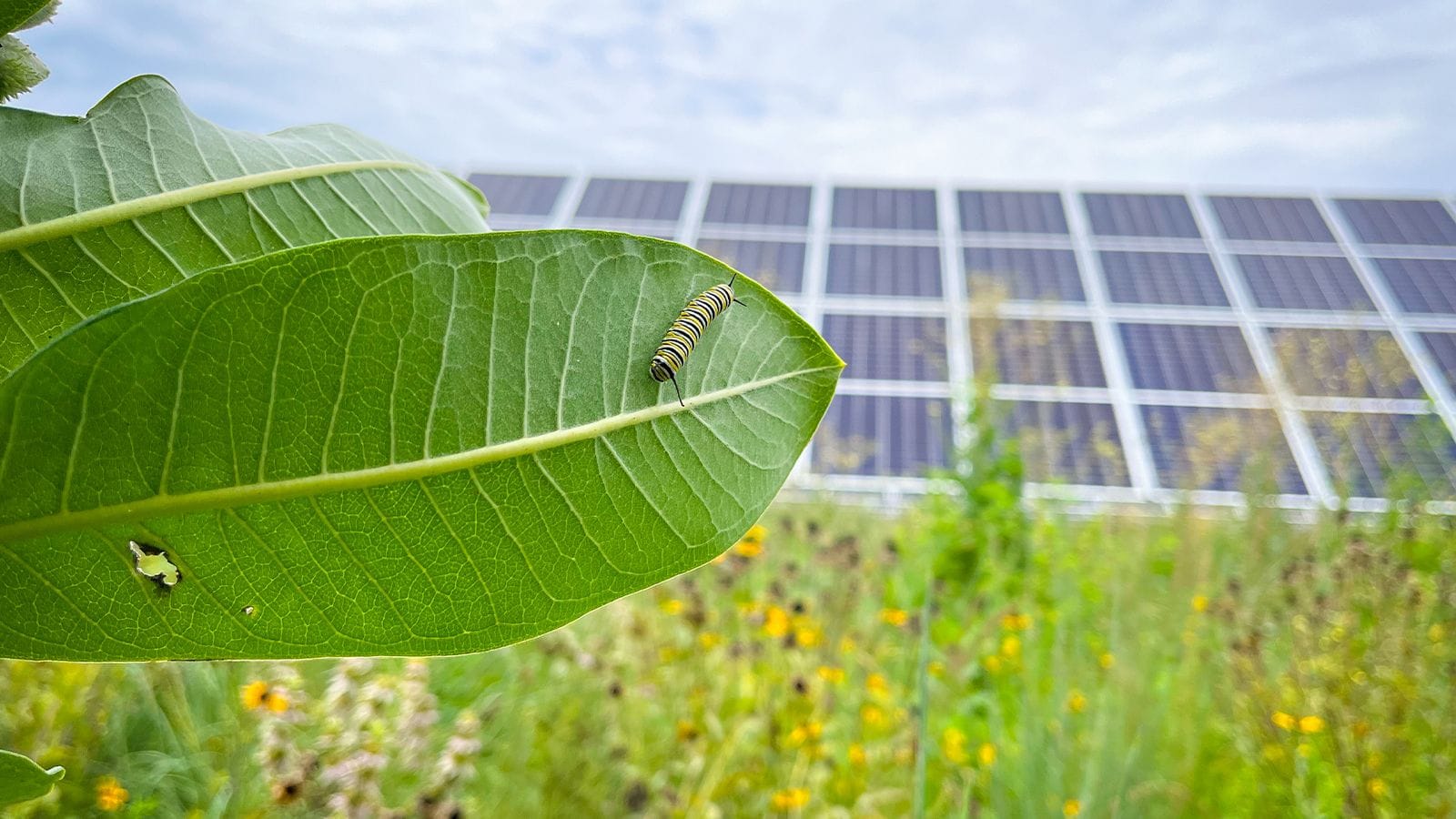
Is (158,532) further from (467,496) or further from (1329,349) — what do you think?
(1329,349)

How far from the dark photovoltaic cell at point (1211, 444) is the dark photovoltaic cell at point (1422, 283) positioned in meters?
1.96

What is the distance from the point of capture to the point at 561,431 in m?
0.18

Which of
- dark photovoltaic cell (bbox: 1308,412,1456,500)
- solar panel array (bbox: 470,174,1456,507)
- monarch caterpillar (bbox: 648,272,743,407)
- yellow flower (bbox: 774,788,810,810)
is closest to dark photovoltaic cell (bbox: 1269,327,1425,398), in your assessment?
solar panel array (bbox: 470,174,1456,507)

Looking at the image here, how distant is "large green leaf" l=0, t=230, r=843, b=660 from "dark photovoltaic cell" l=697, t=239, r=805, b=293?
18.8 feet

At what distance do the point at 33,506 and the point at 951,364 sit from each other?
5.35 meters

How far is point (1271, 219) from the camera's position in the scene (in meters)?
7.05

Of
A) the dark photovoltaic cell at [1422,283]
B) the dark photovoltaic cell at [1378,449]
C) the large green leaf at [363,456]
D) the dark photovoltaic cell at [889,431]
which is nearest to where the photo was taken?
the large green leaf at [363,456]

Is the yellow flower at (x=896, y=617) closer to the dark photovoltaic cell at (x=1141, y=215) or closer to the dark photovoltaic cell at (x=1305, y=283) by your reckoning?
the dark photovoltaic cell at (x=1305, y=283)

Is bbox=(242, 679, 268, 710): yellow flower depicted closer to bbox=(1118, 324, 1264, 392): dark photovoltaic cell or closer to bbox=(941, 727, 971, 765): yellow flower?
bbox=(941, 727, 971, 765): yellow flower

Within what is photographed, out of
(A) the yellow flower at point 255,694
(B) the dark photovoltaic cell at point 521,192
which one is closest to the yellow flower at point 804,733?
(A) the yellow flower at point 255,694

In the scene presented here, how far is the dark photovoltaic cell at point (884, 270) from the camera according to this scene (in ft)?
20.1

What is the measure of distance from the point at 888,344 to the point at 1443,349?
11.4 feet

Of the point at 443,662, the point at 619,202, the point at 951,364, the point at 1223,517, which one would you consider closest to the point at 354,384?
the point at 443,662

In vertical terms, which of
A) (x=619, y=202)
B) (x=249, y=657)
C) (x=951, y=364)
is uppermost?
(x=619, y=202)
